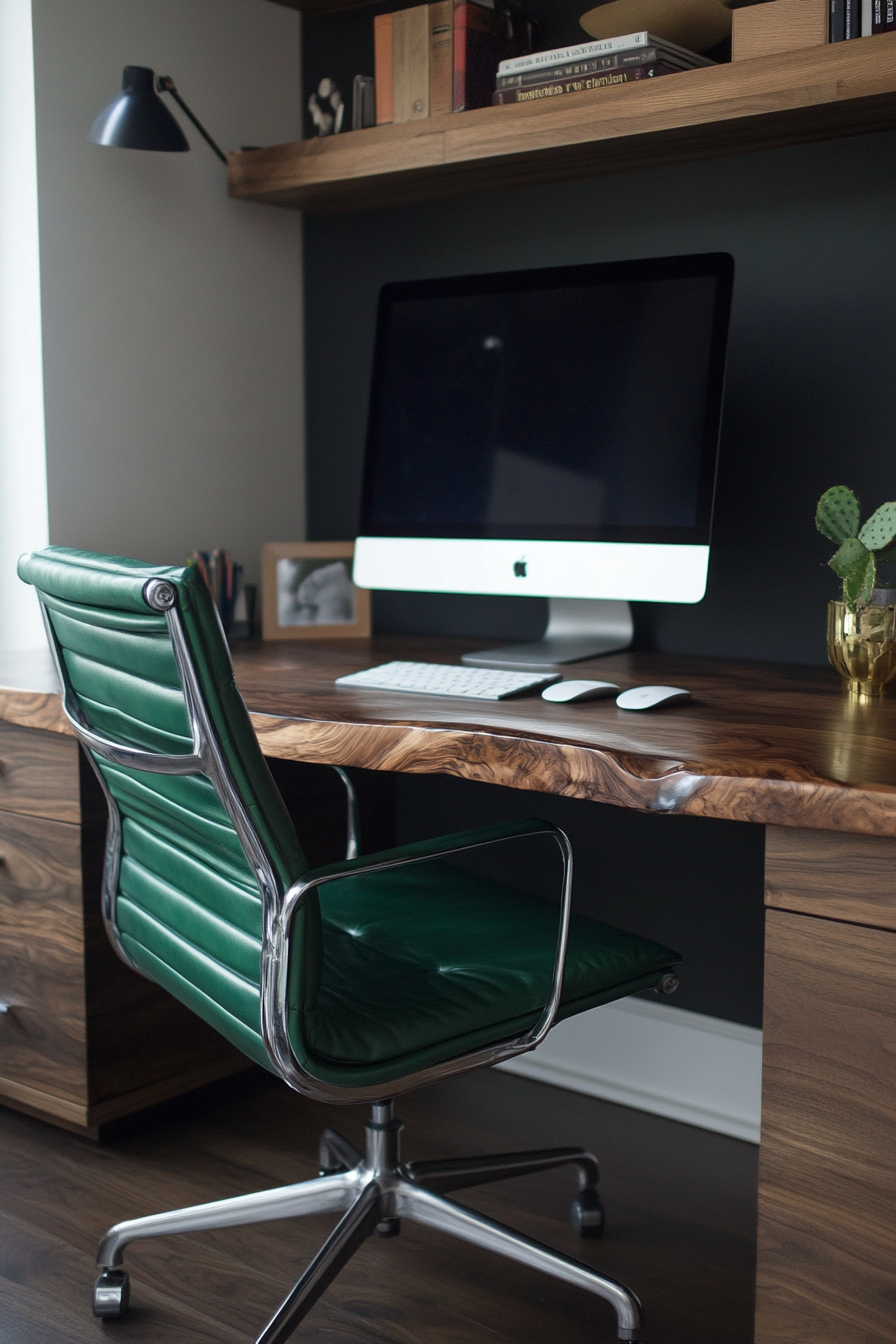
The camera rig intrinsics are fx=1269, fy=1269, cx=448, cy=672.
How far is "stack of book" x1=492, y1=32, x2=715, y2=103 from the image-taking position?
6.33 ft

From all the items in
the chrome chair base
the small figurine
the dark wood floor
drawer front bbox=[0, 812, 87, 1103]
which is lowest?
the dark wood floor

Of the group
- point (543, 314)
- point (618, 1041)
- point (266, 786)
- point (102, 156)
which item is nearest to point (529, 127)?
point (543, 314)

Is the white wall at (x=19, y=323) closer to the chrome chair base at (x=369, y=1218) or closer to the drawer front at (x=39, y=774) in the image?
the drawer front at (x=39, y=774)

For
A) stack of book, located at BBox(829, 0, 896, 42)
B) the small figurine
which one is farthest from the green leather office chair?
the small figurine

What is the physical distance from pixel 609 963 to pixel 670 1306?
1.75 ft

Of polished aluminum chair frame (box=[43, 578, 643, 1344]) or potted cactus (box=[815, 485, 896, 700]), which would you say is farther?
potted cactus (box=[815, 485, 896, 700])

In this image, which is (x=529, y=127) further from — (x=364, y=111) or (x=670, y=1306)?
(x=670, y=1306)

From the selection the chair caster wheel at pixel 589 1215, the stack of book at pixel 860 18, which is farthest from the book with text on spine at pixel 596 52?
the chair caster wheel at pixel 589 1215

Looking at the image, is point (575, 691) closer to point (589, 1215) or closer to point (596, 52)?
point (589, 1215)

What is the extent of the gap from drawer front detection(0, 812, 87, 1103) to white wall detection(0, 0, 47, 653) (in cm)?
54

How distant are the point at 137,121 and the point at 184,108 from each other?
0.20 m

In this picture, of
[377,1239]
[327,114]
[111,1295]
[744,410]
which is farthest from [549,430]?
[111,1295]

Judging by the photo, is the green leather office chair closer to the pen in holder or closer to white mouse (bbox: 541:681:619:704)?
white mouse (bbox: 541:681:619:704)

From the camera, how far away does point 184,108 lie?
2.40 meters
